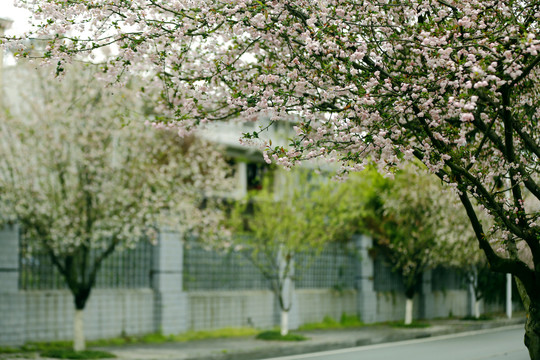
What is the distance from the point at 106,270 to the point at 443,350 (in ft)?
26.5

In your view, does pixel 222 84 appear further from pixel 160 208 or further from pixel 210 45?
pixel 160 208

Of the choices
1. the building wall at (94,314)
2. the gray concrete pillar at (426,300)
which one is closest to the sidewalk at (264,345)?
the building wall at (94,314)

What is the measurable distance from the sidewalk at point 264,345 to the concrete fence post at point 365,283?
1310mm

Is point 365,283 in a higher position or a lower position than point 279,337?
higher

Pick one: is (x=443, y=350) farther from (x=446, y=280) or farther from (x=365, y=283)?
(x=446, y=280)

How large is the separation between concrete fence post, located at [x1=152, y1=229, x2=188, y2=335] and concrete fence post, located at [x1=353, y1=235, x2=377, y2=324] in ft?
27.3

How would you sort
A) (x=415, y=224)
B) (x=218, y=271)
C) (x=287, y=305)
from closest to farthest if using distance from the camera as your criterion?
(x=218, y=271) → (x=287, y=305) → (x=415, y=224)

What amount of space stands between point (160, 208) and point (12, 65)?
449 centimetres

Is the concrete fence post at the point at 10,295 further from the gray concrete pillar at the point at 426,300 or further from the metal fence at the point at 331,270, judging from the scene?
the gray concrete pillar at the point at 426,300

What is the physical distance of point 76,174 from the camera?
14.8 meters

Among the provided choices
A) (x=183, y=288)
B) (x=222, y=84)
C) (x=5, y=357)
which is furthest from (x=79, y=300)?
(x=222, y=84)

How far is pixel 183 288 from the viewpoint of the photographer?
64.0ft

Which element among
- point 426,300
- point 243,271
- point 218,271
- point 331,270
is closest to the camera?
point 218,271

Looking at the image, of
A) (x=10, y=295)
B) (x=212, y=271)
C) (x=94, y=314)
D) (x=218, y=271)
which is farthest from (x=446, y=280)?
(x=10, y=295)
